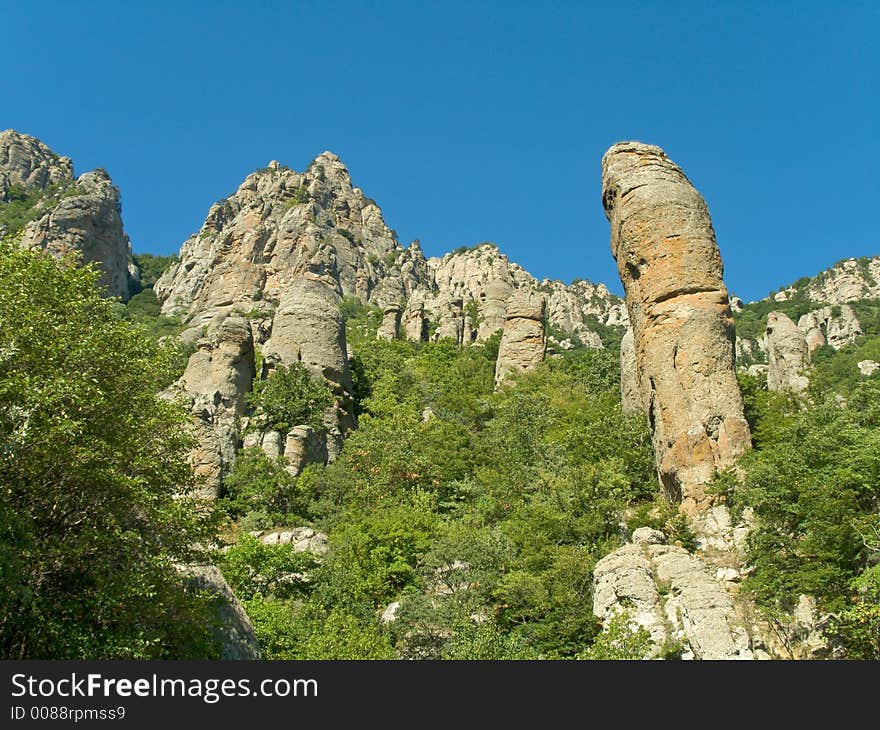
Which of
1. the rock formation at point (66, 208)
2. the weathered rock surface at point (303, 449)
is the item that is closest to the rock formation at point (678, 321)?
the weathered rock surface at point (303, 449)

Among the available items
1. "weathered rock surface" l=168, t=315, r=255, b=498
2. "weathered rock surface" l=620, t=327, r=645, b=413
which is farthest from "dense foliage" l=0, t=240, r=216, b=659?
"weathered rock surface" l=620, t=327, r=645, b=413

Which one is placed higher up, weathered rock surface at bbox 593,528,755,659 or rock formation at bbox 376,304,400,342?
rock formation at bbox 376,304,400,342

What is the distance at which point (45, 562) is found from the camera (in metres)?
→ 11.2

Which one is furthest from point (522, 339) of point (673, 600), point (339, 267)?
point (339, 267)

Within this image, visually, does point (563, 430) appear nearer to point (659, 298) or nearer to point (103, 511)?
point (659, 298)

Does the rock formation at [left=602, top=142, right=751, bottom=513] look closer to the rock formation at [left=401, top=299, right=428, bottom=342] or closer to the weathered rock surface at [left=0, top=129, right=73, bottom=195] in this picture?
the rock formation at [left=401, top=299, right=428, bottom=342]

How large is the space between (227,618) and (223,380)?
2158 cm

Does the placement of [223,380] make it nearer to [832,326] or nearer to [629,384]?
[629,384]

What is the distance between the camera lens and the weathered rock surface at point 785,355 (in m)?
36.1

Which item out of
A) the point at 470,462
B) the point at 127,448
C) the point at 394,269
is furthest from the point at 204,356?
the point at 394,269

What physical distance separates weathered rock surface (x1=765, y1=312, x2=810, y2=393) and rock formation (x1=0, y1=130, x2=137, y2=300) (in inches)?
1910

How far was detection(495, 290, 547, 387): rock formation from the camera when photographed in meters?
47.9

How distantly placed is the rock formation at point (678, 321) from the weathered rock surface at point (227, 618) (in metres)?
12.3

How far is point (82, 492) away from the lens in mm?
12258
